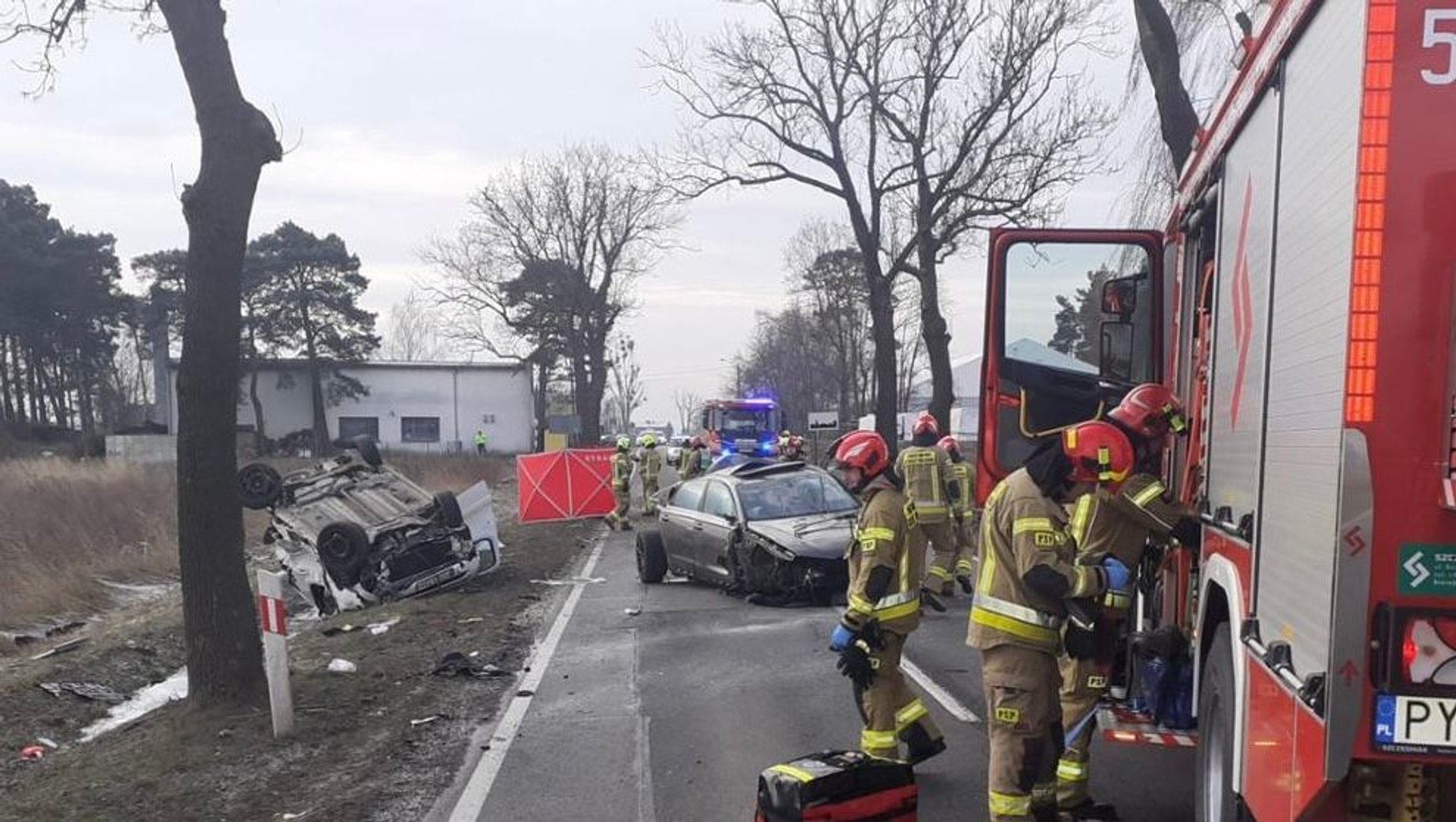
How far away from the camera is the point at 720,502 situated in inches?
510

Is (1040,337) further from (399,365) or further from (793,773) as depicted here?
(399,365)

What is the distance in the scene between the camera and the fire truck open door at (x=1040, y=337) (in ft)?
25.6

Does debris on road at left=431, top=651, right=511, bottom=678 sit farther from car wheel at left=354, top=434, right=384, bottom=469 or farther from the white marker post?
car wheel at left=354, top=434, right=384, bottom=469

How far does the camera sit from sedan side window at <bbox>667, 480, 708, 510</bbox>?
13539mm

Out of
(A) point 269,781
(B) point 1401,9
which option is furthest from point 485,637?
(B) point 1401,9

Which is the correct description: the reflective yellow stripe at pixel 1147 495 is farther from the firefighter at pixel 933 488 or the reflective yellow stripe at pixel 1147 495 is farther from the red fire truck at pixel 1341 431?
the firefighter at pixel 933 488

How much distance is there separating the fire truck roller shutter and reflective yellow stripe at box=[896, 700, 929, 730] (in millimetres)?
2834

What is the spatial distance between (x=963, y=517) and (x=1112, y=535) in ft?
22.3

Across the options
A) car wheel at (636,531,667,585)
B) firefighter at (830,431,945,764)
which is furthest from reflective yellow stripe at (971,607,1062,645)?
car wheel at (636,531,667,585)

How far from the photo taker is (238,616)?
7.80 m

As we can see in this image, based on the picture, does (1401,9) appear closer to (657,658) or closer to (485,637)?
(657,658)

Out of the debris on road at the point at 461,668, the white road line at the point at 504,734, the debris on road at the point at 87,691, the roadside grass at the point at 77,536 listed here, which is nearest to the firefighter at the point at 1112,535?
the white road line at the point at 504,734

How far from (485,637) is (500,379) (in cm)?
5995

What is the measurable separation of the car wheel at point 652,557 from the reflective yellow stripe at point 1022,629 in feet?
32.0
